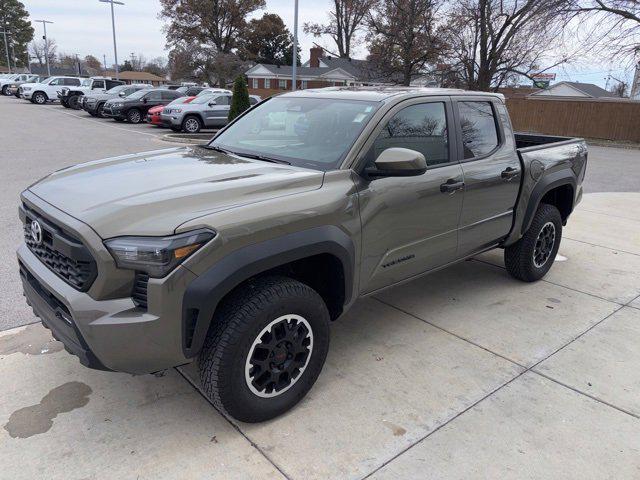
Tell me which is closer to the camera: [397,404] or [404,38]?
[397,404]

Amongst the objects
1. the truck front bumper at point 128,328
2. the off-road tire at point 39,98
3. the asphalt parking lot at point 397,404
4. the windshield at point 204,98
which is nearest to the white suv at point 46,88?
the off-road tire at point 39,98

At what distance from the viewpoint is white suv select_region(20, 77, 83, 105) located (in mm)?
32844

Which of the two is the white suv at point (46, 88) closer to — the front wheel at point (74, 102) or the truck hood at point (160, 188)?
the front wheel at point (74, 102)

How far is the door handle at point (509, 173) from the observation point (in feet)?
13.5

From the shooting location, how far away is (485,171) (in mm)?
3955

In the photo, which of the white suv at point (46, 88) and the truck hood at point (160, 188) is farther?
the white suv at point (46, 88)

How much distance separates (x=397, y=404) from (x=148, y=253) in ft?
5.60

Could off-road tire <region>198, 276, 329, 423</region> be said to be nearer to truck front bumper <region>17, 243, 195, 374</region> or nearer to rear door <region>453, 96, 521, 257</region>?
truck front bumper <region>17, 243, 195, 374</region>

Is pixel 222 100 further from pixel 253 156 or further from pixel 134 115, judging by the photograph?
pixel 253 156

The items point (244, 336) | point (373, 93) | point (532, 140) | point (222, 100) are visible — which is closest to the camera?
point (244, 336)

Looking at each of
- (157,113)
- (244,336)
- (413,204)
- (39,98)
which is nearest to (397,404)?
(244,336)

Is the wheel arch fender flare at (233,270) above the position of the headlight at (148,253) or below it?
below

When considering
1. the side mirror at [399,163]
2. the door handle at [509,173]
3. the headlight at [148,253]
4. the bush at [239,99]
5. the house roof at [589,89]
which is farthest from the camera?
the house roof at [589,89]

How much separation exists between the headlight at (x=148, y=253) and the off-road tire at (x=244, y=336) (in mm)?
437
